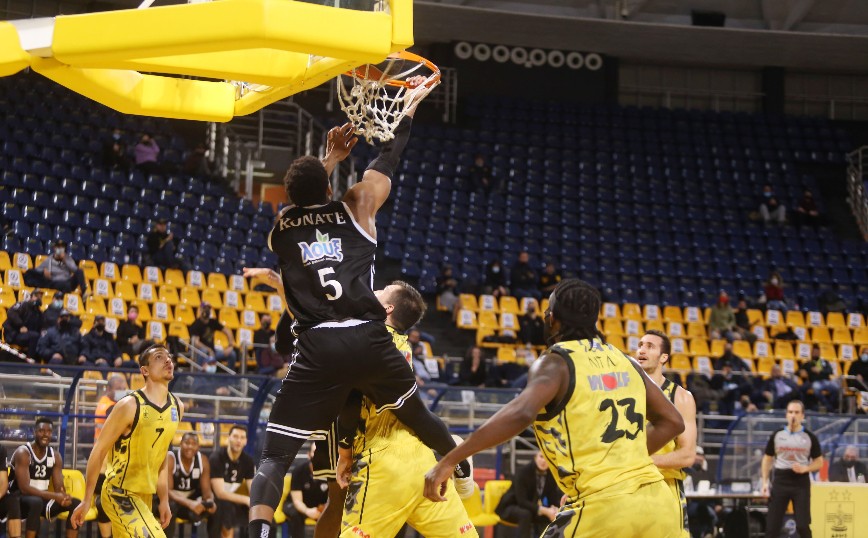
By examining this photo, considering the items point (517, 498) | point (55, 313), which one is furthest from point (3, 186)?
point (517, 498)

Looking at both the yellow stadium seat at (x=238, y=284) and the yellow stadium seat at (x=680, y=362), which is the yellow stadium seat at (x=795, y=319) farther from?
the yellow stadium seat at (x=238, y=284)

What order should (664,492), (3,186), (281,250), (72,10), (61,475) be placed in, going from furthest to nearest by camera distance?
(72,10) → (3,186) → (61,475) → (281,250) → (664,492)


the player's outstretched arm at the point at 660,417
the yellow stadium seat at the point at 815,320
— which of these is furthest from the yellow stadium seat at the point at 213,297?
the player's outstretched arm at the point at 660,417

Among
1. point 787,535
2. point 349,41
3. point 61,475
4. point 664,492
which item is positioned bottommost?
point 787,535

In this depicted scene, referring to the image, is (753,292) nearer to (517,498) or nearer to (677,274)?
(677,274)

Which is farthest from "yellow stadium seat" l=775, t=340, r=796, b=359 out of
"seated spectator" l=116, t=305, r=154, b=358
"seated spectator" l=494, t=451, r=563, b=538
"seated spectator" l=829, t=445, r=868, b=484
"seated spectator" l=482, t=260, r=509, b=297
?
"seated spectator" l=116, t=305, r=154, b=358

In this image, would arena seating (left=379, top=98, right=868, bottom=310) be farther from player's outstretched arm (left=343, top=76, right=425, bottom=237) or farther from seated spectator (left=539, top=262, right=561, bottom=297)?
player's outstretched arm (left=343, top=76, right=425, bottom=237)

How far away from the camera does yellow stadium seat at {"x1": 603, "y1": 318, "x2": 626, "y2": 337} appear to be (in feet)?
72.8

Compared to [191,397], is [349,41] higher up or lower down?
higher up

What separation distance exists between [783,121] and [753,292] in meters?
7.47

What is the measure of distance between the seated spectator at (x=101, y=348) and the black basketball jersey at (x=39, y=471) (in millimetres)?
4083

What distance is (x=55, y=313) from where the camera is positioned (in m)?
16.6

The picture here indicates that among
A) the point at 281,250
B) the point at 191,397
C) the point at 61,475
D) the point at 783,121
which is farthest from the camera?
the point at 783,121

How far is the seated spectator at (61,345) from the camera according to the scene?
15953 mm
